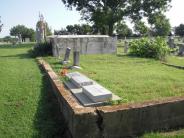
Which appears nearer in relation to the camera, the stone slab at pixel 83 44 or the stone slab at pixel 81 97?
the stone slab at pixel 81 97

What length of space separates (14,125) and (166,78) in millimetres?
4456

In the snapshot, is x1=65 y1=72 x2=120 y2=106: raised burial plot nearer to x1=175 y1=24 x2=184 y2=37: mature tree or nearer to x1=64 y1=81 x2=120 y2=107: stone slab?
x1=64 y1=81 x2=120 y2=107: stone slab

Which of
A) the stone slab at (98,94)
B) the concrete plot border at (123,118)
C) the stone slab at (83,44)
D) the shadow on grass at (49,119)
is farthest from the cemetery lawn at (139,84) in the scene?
the stone slab at (83,44)

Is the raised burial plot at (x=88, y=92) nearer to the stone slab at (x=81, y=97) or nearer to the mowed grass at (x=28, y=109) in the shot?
the stone slab at (x=81, y=97)

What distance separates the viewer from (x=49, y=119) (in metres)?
5.87

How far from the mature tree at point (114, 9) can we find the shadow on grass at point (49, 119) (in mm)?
29223

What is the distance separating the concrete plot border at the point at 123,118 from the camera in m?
4.91

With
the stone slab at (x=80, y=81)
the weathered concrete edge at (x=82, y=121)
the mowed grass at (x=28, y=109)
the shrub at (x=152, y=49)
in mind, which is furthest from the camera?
the shrub at (x=152, y=49)

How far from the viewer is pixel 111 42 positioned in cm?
1766

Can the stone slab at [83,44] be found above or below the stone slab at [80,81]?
above

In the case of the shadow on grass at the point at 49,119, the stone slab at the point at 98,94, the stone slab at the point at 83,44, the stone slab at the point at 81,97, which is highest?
the stone slab at the point at 83,44

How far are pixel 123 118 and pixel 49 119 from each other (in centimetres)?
155

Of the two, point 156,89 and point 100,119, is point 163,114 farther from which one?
point 156,89

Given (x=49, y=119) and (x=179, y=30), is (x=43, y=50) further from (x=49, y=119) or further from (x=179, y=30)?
(x=179, y=30)
